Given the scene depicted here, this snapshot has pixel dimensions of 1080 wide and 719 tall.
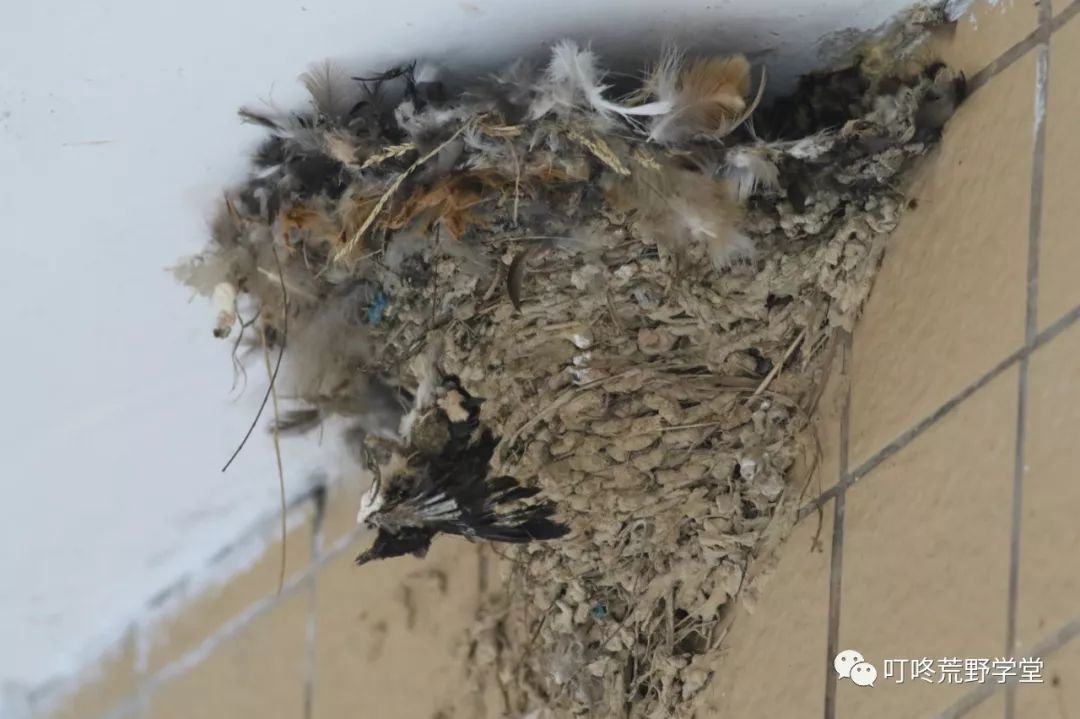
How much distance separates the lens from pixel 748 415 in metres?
1.37

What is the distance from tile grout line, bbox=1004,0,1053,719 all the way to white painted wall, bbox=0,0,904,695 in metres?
0.18

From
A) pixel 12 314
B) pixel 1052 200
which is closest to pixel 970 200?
pixel 1052 200

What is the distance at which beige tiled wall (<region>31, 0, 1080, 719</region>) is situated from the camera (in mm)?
1056

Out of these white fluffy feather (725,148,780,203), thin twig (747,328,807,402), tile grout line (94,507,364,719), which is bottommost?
tile grout line (94,507,364,719)

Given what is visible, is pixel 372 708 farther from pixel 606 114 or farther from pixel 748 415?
pixel 606 114

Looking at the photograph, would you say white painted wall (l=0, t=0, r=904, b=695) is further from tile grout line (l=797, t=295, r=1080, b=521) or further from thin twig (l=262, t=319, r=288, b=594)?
tile grout line (l=797, t=295, r=1080, b=521)

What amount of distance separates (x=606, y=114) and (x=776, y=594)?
58 centimetres

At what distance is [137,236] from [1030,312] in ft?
3.39

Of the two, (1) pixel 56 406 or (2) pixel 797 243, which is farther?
(1) pixel 56 406

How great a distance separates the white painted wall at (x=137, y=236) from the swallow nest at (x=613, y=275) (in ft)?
0.17

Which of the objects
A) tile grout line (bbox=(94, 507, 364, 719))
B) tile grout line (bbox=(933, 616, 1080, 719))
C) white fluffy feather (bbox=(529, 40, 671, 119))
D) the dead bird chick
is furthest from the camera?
tile grout line (bbox=(94, 507, 364, 719))

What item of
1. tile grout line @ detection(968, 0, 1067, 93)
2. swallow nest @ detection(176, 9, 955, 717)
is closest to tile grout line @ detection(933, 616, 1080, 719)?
swallow nest @ detection(176, 9, 955, 717)

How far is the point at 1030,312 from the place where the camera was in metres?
1.09

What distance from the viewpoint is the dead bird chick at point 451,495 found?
1441mm
